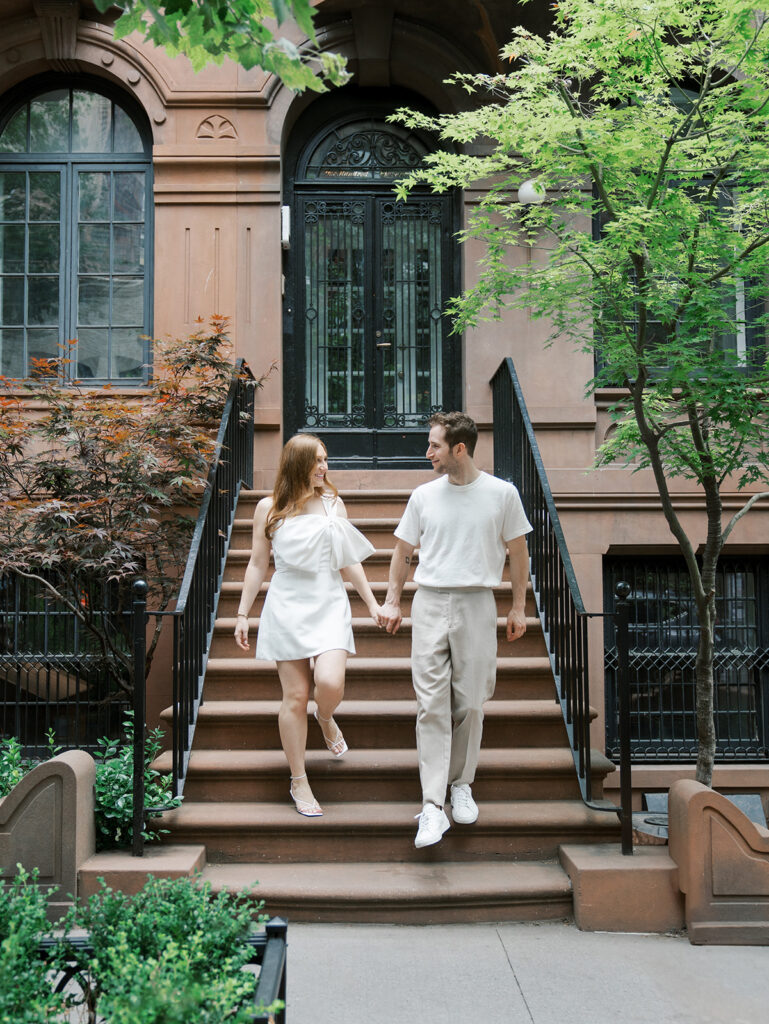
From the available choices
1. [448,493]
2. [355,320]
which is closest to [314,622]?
[448,493]

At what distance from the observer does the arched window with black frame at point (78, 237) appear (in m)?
9.12

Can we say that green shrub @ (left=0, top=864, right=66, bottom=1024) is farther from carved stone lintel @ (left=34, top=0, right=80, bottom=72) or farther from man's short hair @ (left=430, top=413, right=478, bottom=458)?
carved stone lintel @ (left=34, top=0, right=80, bottom=72)

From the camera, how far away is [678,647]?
8.41 m

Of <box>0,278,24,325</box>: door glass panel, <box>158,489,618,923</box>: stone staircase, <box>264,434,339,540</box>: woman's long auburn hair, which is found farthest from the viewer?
<box>0,278,24,325</box>: door glass panel

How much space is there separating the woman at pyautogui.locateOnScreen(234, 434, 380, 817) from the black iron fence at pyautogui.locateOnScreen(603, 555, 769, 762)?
12.7 feet

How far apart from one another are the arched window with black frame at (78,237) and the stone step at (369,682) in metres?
4.06

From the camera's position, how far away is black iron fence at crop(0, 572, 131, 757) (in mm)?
7852

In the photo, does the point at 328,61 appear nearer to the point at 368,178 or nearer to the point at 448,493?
the point at 448,493

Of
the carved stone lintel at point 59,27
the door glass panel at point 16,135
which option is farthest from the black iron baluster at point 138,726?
the carved stone lintel at point 59,27

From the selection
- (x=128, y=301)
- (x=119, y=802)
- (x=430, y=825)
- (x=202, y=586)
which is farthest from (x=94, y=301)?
(x=430, y=825)

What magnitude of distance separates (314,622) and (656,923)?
2182 mm

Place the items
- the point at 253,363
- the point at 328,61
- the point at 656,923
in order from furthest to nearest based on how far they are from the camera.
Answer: the point at 253,363, the point at 656,923, the point at 328,61

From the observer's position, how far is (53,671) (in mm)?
8070

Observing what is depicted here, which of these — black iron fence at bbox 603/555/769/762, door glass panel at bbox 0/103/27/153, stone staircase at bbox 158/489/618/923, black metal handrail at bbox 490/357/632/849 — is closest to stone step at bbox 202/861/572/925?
stone staircase at bbox 158/489/618/923
